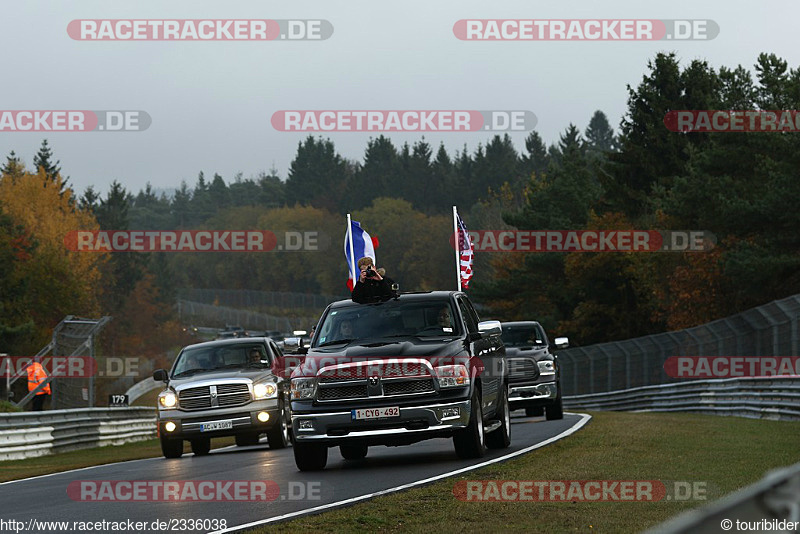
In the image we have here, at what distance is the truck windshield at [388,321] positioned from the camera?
600 inches

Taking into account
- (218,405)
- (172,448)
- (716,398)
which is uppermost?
(218,405)

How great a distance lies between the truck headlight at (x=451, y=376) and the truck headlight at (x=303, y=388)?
1.34 m

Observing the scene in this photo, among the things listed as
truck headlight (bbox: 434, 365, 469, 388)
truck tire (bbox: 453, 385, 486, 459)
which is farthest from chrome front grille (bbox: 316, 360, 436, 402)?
truck tire (bbox: 453, 385, 486, 459)

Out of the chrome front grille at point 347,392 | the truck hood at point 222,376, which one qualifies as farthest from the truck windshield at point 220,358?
the chrome front grille at point 347,392

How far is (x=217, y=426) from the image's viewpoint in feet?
68.8

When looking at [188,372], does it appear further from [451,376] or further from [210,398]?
[451,376]

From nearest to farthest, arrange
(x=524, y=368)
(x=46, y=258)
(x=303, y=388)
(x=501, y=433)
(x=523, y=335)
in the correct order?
(x=303, y=388) → (x=501, y=433) → (x=524, y=368) → (x=523, y=335) → (x=46, y=258)

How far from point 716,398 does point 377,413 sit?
19.3m

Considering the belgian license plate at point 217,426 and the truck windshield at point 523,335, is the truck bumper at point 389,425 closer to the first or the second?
the belgian license plate at point 217,426

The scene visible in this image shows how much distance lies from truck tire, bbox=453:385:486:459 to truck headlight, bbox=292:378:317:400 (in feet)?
5.34

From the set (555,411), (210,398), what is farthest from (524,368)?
(210,398)

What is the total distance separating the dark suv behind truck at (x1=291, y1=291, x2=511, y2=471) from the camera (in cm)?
1412

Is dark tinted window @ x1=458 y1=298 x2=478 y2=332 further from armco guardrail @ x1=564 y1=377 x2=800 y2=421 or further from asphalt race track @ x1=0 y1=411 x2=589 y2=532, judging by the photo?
armco guardrail @ x1=564 y1=377 x2=800 y2=421

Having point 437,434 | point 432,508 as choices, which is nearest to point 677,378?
point 437,434
